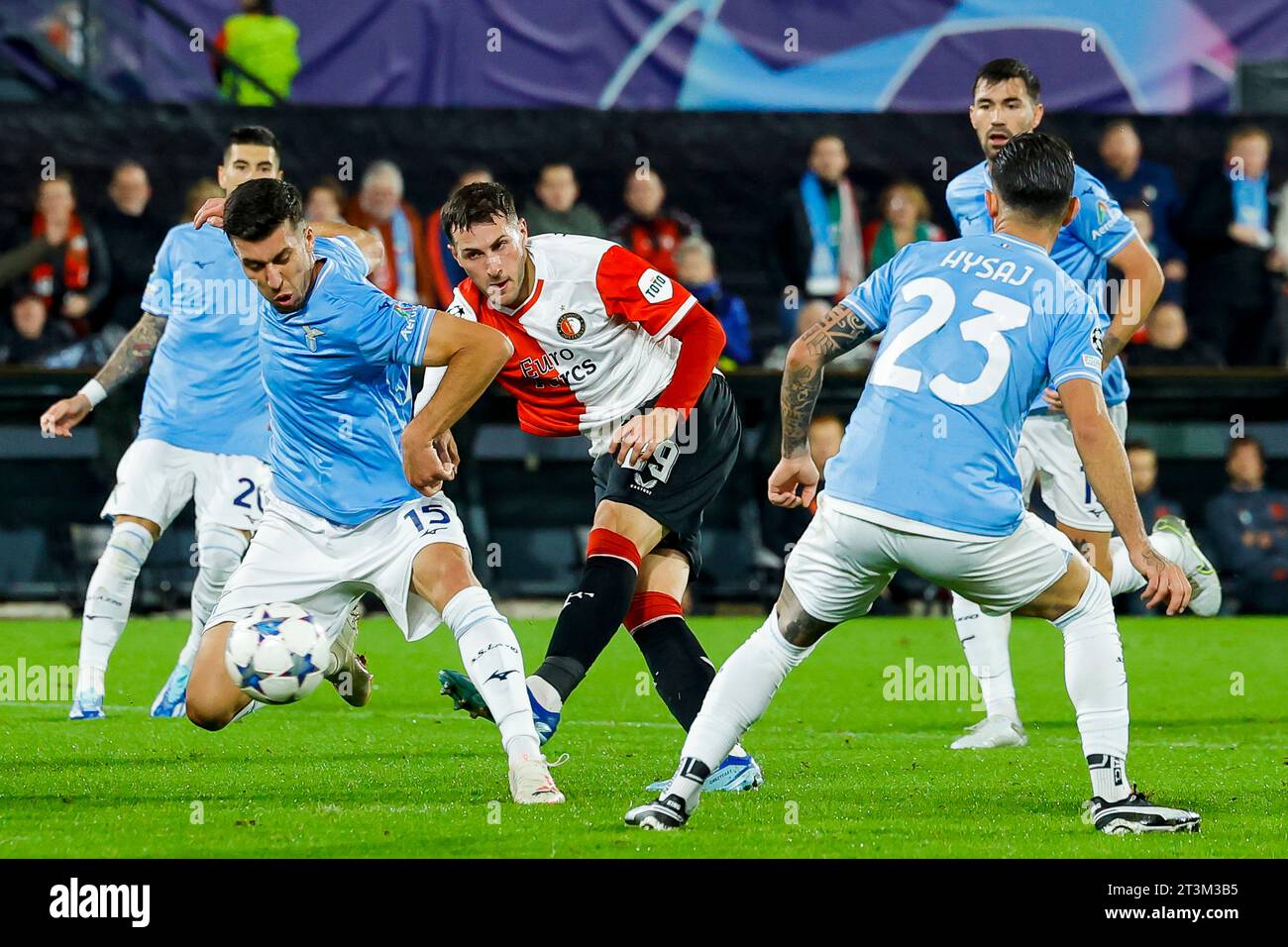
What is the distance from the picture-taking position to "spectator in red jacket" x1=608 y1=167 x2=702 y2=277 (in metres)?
13.0

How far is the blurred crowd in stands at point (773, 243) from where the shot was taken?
42.4ft

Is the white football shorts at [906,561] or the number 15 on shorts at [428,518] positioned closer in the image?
the white football shorts at [906,561]

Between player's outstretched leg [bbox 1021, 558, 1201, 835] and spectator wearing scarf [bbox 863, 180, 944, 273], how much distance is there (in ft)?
28.1

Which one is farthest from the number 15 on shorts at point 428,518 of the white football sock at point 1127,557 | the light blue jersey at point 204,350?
the white football sock at point 1127,557

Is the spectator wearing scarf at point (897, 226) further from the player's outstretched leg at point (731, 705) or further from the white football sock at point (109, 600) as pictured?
the player's outstretched leg at point (731, 705)

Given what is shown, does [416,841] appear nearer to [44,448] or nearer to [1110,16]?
[44,448]

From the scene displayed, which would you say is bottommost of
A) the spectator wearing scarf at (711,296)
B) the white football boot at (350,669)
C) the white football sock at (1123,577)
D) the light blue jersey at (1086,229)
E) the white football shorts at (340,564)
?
the white football boot at (350,669)

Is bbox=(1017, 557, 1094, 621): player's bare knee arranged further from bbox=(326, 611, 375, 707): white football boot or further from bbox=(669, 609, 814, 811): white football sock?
bbox=(326, 611, 375, 707): white football boot

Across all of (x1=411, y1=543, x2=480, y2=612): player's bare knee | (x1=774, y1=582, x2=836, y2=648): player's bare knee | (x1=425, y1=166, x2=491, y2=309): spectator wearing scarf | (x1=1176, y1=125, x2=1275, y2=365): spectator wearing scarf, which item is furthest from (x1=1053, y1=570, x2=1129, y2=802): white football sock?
(x1=1176, y1=125, x2=1275, y2=365): spectator wearing scarf

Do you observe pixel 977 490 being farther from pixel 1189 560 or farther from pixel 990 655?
pixel 1189 560

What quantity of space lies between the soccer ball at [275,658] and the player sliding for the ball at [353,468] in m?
0.18

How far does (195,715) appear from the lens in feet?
19.3

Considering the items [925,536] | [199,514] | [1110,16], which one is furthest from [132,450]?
[1110,16]
